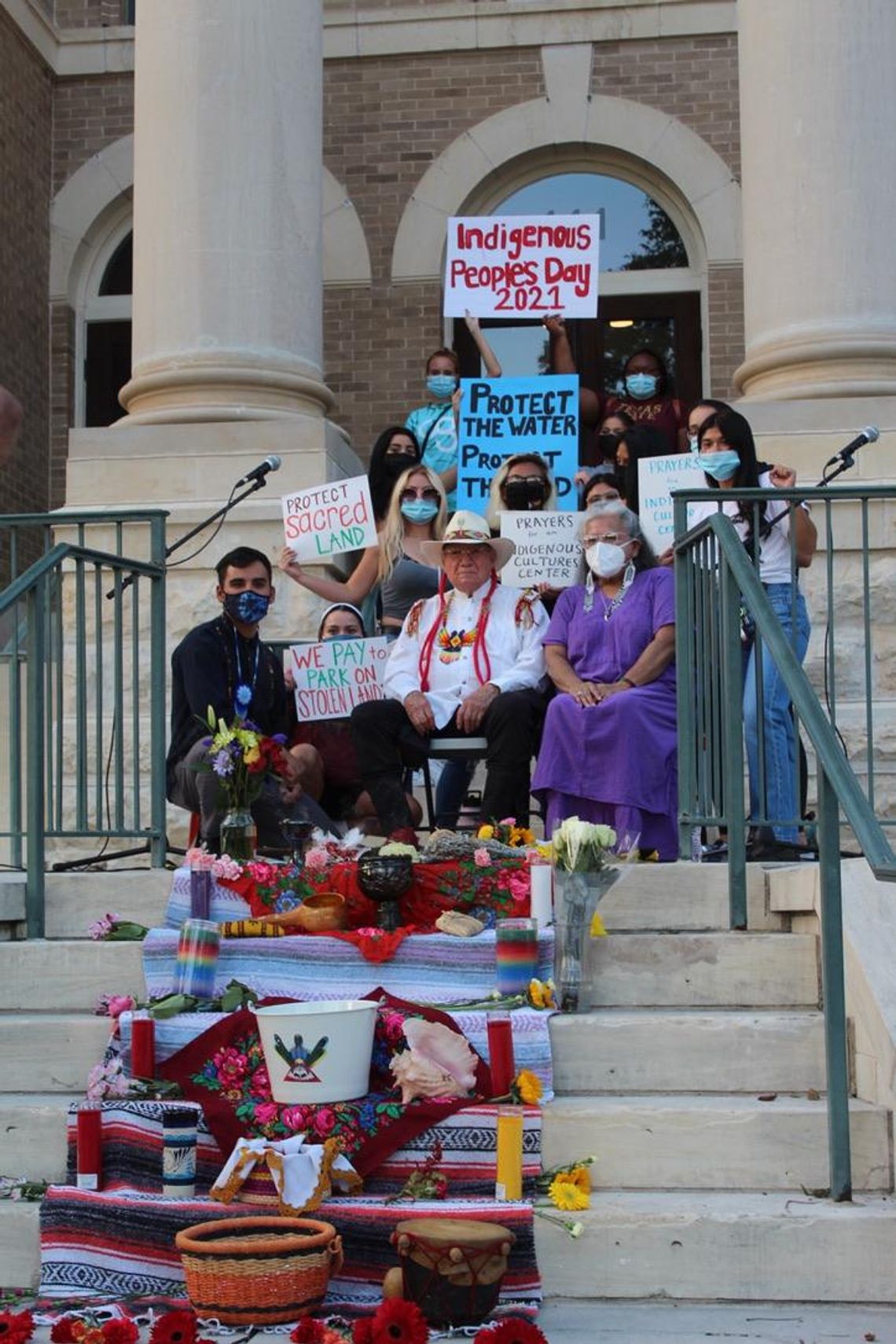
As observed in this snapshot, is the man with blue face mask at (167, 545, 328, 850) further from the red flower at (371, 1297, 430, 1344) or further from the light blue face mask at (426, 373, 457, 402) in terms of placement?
the red flower at (371, 1297, 430, 1344)

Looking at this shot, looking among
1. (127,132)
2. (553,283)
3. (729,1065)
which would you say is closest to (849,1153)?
(729,1065)

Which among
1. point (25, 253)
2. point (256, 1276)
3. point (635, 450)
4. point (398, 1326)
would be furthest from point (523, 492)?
point (25, 253)

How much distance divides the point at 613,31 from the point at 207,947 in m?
10.8

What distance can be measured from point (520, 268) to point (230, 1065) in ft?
22.2

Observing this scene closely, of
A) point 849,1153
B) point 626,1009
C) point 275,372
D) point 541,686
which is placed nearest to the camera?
Answer: point 849,1153

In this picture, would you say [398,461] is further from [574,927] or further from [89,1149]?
[89,1149]

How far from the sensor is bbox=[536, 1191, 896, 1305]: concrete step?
5102mm

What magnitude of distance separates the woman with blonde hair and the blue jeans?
2.03 metres

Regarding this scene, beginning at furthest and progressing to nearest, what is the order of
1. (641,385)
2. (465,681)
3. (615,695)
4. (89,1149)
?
(641,385) → (465,681) → (615,695) → (89,1149)

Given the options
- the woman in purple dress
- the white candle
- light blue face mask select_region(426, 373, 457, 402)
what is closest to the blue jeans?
the woman in purple dress

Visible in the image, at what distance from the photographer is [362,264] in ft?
49.3

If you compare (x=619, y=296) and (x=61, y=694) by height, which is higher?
(x=619, y=296)

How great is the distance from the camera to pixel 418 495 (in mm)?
9258

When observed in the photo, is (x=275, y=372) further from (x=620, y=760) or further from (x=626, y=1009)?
(x=626, y=1009)
